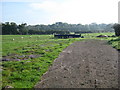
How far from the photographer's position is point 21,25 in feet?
366

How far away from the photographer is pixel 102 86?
9.07 meters

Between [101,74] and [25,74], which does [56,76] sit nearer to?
[25,74]

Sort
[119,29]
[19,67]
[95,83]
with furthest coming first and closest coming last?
1. [119,29]
2. [19,67]
3. [95,83]

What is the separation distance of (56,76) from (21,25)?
→ 104 metres

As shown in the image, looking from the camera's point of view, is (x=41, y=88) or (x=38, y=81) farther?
(x=38, y=81)

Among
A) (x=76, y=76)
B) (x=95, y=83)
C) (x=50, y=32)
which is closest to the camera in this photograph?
(x=95, y=83)

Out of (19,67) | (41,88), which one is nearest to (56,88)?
(41,88)

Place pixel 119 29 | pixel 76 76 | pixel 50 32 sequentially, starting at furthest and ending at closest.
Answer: pixel 50 32, pixel 119 29, pixel 76 76

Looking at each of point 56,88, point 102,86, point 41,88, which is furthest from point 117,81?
point 41,88

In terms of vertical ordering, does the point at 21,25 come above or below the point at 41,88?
above

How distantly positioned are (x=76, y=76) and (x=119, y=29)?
51.1 metres

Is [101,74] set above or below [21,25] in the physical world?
below

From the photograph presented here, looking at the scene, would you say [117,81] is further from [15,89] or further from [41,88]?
[15,89]

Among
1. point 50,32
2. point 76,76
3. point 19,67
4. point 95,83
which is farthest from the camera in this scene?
point 50,32
